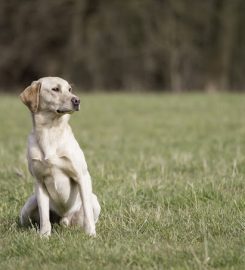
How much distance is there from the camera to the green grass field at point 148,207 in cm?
443

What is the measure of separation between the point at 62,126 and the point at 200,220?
53.0 inches

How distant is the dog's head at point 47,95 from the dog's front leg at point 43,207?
62cm

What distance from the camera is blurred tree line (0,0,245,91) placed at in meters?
33.0

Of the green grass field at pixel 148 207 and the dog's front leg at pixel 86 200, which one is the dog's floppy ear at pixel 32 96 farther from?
the green grass field at pixel 148 207

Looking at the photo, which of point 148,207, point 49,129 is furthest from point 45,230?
point 148,207

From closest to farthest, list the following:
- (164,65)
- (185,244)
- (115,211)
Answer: (185,244), (115,211), (164,65)

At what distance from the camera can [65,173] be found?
17.9ft

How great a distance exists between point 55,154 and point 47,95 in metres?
0.49

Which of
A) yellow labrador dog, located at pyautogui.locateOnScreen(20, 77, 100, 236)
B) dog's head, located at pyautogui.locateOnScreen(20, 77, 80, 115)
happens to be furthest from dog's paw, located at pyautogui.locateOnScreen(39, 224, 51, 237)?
dog's head, located at pyautogui.locateOnScreen(20, 77, 80, 115)

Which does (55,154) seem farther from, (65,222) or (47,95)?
(65,222)

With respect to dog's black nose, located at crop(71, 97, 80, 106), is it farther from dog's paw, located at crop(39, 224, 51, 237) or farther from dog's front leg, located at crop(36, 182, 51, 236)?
dog's paw, located at crop(39, 224, 51, 237)

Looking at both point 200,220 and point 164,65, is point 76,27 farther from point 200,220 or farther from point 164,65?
point 200,220

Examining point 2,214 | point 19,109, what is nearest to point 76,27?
point 19,109

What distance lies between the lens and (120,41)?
34656 mm
